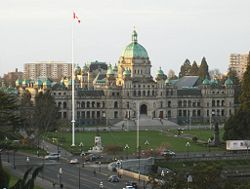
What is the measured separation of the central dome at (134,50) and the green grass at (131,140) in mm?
32753

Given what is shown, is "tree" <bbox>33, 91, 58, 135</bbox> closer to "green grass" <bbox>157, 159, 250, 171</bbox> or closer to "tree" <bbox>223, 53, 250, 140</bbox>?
"tree" <bbox>223, 53, 250, 140</bbox>

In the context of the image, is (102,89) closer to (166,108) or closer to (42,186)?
(166,108)

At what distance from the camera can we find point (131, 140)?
9494cm

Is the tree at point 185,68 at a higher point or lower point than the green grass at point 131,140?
higher

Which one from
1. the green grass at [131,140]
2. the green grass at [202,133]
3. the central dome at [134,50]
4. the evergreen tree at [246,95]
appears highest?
the central dome at [134,50]

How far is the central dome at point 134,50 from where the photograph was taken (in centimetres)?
14100

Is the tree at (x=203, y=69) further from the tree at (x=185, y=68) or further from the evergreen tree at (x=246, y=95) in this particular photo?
the evergreen tree at (x=246, y=95)

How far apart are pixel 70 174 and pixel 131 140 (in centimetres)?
3197

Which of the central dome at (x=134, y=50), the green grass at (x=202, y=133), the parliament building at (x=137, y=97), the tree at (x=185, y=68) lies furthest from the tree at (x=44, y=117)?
the tree at (x=185, y=68)

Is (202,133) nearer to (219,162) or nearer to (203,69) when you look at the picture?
(219,162)

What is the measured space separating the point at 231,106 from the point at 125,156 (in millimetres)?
66130

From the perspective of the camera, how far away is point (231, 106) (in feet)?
459

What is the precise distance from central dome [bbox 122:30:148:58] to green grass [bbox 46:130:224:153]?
3275cm

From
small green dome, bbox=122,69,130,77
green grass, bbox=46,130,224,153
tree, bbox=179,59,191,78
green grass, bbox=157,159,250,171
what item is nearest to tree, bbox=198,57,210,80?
tree, bbox=179,59,191,78
